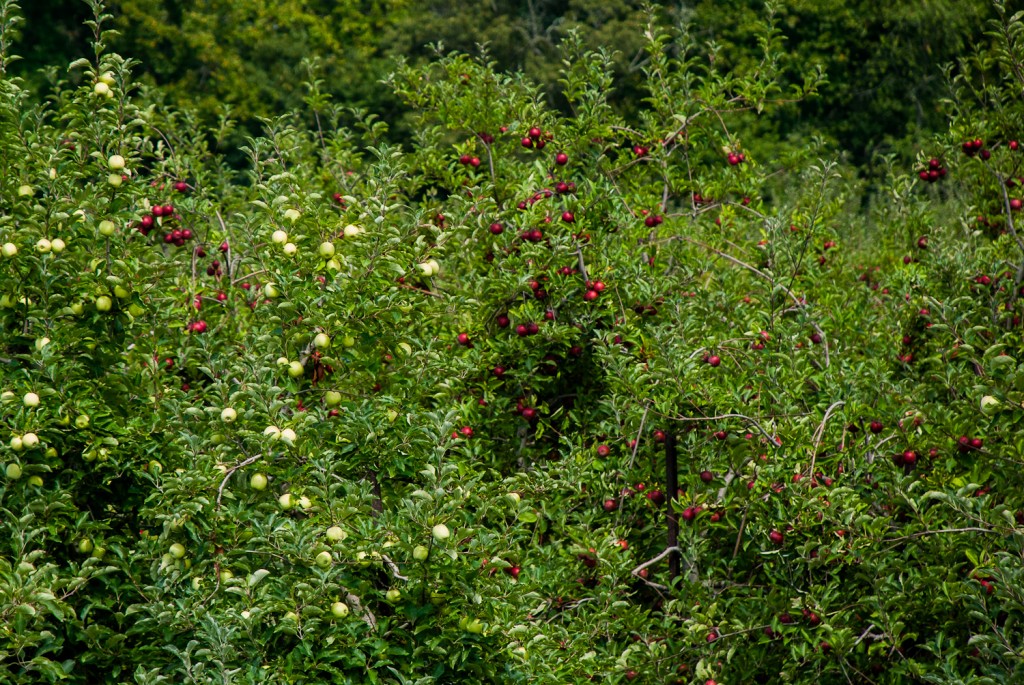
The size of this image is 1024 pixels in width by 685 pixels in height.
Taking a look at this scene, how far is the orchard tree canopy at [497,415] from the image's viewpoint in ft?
10.3

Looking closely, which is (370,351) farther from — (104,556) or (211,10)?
(211,10)

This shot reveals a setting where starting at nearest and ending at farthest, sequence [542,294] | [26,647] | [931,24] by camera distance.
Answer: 1. [26,647]
2. [542,294]
3. [931,24]

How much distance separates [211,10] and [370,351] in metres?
25.6

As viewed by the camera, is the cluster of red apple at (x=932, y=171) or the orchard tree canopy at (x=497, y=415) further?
the cluster of red apple at (x=932, y=171)

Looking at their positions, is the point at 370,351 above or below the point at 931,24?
above

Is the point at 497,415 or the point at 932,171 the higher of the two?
the point at 932,171

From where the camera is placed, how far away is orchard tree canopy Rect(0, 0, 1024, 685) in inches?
123

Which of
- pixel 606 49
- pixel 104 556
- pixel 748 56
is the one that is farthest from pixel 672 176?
pixel 748 56

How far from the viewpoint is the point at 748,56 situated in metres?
28.0

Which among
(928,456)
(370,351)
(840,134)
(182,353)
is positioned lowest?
(840,134)

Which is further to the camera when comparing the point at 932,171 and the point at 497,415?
the point at 932,171

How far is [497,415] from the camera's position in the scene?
4496 millimetres

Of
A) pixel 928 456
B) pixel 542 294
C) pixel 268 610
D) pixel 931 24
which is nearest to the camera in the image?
pixel 268 610

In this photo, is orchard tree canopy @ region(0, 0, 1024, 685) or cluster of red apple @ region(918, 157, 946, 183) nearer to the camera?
orchard tree canopy @ region(0, 0, 1024, 685)
